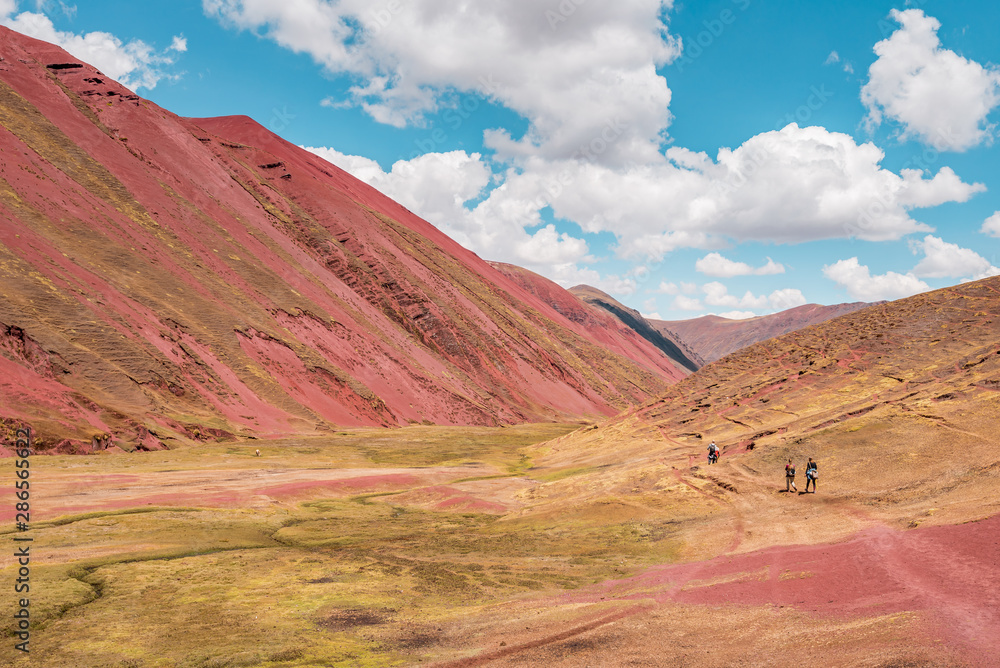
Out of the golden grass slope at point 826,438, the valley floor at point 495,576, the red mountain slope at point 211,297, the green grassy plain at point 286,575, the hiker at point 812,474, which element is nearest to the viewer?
the valley floor at point 495,576

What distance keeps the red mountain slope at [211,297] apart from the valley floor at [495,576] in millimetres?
18985

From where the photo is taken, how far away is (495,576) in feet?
71.3

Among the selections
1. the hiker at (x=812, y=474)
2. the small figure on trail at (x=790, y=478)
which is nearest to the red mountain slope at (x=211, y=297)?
the small figure on trail at (x=790, y=478)

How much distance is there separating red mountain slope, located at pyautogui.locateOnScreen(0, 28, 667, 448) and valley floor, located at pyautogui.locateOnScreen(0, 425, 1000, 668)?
1899cm

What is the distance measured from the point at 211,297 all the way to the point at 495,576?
63120 millimetres

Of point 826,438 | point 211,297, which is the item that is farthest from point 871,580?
point 211,297

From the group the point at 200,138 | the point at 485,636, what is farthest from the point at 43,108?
the point at 485,636

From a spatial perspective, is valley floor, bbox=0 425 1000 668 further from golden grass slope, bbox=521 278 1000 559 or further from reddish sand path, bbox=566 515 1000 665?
golden grass slope, bbox=521 278 1000 559

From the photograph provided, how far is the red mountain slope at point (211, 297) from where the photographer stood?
5231 centimetres

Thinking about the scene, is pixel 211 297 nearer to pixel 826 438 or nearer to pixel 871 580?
pixel 826 438

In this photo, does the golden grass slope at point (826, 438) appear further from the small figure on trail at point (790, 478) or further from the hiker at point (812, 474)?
the small figure on trail at point (790, 478)

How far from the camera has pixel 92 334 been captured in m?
54.1

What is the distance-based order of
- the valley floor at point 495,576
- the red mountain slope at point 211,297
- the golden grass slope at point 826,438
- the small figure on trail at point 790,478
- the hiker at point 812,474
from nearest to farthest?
the valley floor at point 495,576, the golden grass slope at point 826,438, the hiker at point 812,474, the small figure on trail at point 790,478, the red mountain slope at point 211,297

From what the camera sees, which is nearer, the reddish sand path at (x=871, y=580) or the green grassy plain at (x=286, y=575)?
the reddish sand path at (x=871, y=580)
